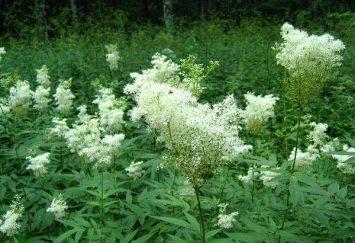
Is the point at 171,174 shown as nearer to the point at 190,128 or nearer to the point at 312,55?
the point at 190,128

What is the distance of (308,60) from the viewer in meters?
3.93

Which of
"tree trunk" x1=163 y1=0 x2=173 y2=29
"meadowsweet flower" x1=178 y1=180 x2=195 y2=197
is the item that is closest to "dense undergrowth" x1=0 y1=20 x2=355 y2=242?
"meadowsweet flower" x1=178 y1=180 x2=195 y2=197

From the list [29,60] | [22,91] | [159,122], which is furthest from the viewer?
[29,60]

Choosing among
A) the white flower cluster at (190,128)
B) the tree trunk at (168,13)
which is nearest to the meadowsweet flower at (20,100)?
the white flower cluster at (190,128)

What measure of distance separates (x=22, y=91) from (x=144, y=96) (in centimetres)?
417

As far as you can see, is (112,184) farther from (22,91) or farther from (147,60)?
(147,60)

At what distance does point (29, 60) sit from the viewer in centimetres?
1275

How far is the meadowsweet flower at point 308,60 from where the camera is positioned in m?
3.86

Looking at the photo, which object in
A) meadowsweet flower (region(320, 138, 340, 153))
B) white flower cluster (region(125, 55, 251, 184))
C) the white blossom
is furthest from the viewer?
meadowsweet flower (region(320, 138, 340, 153))

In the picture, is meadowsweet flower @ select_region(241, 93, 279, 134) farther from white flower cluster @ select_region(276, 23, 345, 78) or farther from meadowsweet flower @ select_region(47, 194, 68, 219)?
meadowsweet flower @ select_region(47, 194, 68, 219)

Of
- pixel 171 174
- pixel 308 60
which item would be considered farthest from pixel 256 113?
pixel 171 174

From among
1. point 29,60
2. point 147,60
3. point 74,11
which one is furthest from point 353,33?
point 74,11

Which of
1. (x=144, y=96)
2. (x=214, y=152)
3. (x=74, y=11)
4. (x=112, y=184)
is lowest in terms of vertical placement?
(x=74, y=11)

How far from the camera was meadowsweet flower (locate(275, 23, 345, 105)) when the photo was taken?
3.86 m
